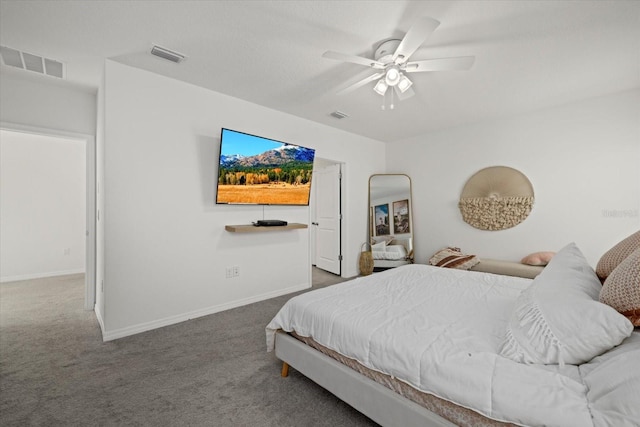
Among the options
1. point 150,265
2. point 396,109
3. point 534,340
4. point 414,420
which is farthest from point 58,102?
point 534,340

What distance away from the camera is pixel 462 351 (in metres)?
1.22

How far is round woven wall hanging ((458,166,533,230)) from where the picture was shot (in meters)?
3.78

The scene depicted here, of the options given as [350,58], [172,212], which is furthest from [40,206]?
[350,58]

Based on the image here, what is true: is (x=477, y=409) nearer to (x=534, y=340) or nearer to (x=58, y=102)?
(x=534, y=340)

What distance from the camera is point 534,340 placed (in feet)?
3.74

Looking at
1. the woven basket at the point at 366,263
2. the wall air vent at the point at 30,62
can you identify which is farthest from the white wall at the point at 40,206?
the woven basket at the point at 366,263

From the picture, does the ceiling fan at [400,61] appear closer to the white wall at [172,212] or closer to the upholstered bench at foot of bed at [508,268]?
the white wall at [172,212]

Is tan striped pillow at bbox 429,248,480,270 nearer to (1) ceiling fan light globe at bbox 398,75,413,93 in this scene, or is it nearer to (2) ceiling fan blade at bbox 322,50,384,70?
(1) ceiling fan light globe at bbox 398,75,413,93

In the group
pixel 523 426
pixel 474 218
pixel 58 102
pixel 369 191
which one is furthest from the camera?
pixel 369 191

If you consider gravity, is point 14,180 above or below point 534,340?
above

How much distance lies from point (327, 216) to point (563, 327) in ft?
13.9

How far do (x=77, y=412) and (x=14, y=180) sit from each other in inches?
207

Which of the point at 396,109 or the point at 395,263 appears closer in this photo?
the point at 396,109

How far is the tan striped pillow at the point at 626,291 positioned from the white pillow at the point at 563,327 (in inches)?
2.3
